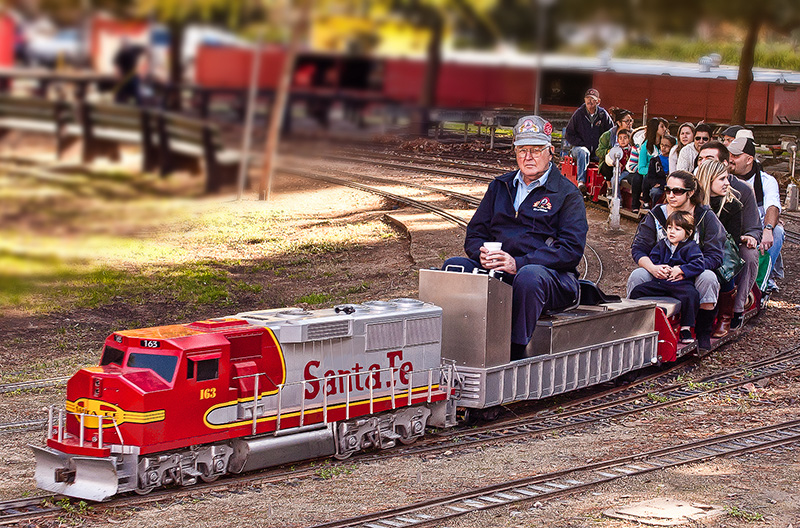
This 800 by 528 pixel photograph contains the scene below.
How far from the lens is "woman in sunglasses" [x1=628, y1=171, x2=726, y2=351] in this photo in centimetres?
1286

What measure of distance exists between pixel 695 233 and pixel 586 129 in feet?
36.0

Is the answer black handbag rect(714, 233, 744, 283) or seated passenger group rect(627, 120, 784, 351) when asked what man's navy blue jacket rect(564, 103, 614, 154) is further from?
black handbag rect(714, 233, 744, 283)

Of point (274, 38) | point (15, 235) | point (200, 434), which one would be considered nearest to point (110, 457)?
point (200, 434)

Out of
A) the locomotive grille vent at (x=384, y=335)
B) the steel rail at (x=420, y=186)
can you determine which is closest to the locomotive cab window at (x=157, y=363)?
the locomotive grille vent at (x=384, y=335)

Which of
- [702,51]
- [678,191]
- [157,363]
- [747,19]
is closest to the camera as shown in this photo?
[157,363]

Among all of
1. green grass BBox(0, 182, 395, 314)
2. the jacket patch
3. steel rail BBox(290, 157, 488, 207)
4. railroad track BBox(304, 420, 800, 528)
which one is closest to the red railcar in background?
steel rail BBox(290, 157, 488, 207)

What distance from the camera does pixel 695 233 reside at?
42.8ft

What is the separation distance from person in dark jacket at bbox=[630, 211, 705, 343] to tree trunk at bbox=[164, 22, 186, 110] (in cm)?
639

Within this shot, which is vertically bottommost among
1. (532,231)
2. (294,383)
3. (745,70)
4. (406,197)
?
(294,383)

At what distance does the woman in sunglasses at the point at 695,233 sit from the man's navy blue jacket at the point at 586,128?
422 inches

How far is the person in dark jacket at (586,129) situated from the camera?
77.0 ft

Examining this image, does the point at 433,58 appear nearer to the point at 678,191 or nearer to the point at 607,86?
the point at 678,191

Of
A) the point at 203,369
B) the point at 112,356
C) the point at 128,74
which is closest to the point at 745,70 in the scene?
the point at 128,74

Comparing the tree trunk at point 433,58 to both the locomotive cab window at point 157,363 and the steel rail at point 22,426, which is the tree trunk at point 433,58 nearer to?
the steel rail at point 22,426
